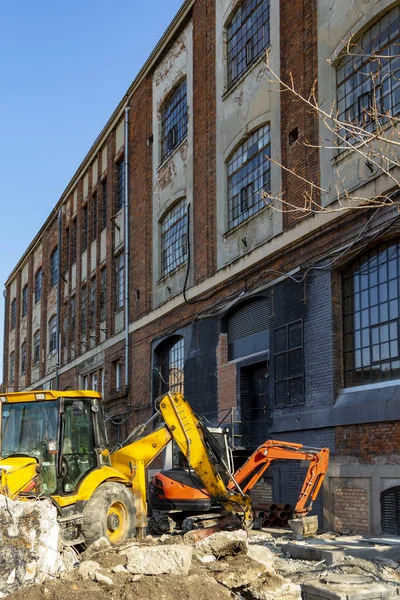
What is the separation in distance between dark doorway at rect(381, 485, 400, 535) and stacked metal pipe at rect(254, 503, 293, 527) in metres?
2.74

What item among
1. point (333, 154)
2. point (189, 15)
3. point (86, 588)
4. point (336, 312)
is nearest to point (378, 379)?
point (336, 312)

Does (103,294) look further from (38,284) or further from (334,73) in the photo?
(334,73)

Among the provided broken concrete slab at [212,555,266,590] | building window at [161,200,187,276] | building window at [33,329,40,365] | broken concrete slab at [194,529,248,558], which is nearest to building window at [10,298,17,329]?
building window at [33,329,40,365]

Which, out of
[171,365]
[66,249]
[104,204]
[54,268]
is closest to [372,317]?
[171,365]

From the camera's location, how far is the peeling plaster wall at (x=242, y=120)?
62.3ft

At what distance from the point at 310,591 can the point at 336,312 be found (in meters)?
8.15

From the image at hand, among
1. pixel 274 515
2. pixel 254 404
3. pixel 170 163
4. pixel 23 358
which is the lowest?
pixel 274 515

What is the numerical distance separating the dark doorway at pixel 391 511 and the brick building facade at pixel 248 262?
36 mm

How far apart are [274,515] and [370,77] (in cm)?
931

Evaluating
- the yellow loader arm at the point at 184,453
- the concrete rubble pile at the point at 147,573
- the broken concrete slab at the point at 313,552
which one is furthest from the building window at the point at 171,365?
the concrete rubble pile at the point at 147,573

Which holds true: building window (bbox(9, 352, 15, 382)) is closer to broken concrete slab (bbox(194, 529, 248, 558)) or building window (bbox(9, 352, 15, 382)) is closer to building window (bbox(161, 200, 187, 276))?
building window (bbox(161, 200, 187, 276))

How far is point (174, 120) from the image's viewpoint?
2616 centimetres

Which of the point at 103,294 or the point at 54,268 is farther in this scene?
the point at 54,268

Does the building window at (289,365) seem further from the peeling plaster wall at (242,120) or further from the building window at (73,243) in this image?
the building window at (73,243)
